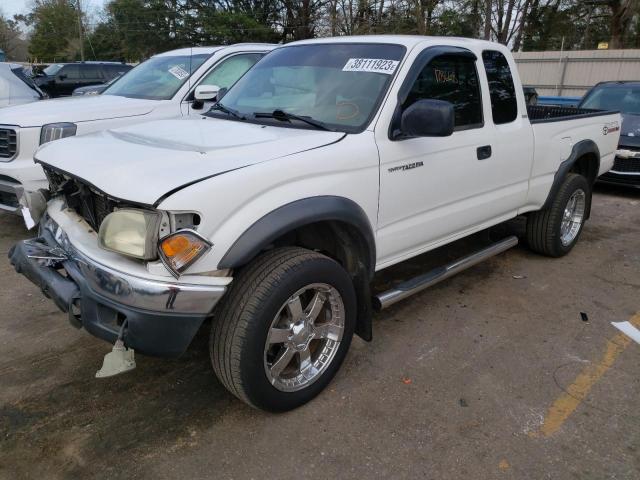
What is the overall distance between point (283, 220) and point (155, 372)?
4.59 feet

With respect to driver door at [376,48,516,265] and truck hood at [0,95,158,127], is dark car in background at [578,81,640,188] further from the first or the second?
truck hood at [0,95,158,127]

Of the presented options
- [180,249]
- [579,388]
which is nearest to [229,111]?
[180,249]

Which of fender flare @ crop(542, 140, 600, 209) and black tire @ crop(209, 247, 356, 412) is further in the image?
fender flare @ crop(542, 140, 600, 209)

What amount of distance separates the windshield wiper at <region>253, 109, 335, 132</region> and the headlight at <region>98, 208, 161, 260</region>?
1.20m

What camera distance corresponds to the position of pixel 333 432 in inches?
108

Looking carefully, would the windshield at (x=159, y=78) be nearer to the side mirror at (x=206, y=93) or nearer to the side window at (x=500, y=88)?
the side mirror at (x=206, y=93)

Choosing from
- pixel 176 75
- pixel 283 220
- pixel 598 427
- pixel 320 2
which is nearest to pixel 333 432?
pixel 283 220

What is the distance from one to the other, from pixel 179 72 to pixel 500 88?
386cm

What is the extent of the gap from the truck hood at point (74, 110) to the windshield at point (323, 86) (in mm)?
2229

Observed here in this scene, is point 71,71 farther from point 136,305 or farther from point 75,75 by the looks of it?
point 136,305

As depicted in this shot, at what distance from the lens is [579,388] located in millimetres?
3133

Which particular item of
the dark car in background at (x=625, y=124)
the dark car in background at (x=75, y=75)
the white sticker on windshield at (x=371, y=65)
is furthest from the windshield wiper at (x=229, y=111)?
the dark car in background at (x=75, y=75)

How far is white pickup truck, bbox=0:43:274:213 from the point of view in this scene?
5176mm

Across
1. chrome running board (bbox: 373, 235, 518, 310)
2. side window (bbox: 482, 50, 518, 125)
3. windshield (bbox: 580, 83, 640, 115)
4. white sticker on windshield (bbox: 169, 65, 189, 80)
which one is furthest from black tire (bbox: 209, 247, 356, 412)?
windshield (bbox: 580, 83, 640, 115)
